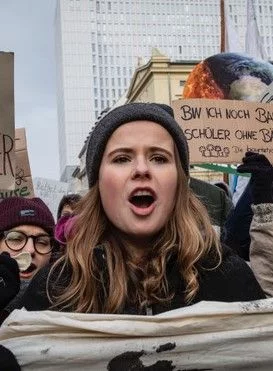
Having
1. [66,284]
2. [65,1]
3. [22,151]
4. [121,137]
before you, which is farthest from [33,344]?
[65,1]

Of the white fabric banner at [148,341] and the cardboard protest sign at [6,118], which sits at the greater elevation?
the cardboard protest sign at [6,118]

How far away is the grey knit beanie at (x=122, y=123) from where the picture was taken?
159 centimetres

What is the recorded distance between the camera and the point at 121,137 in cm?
157

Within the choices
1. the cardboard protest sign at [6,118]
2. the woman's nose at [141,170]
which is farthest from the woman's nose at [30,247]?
the woman's nose at [141,170]

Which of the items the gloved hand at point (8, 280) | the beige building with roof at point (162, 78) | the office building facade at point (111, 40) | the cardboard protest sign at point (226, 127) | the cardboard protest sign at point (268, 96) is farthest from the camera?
the office building facade at point (111, 40)

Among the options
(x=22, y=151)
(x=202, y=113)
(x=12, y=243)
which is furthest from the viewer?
(x=22, y=151)

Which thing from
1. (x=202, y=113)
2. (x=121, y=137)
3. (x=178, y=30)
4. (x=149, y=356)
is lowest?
(x=149, y=356)

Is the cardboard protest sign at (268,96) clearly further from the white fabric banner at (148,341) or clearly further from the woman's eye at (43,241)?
the white fabric banner at (148,341)

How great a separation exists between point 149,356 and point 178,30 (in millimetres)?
102171

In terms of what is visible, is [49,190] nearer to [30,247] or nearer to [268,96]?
[268,96]

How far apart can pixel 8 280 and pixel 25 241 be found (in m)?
1.38

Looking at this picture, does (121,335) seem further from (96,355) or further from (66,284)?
(66,284)

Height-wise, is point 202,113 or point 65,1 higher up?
point 65,1

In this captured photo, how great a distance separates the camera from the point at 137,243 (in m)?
1.58
